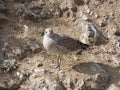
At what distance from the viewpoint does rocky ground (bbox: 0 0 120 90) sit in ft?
30.7

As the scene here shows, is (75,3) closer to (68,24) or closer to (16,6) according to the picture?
(68,24)

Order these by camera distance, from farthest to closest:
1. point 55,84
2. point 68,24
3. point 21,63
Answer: point 68,24, point 21,63, point 55,84

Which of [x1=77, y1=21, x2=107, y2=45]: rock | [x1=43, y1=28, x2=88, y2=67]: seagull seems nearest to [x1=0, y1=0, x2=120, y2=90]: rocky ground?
[x1=77, y1=21, x2=107, y2=45]: rock

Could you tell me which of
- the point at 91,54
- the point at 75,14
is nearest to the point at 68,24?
the point at 75,14

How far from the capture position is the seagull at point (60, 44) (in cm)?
959

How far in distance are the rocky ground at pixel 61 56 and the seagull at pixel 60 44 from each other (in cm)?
37

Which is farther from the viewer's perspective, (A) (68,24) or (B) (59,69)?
(A) (68,24)

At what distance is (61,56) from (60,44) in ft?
1.76

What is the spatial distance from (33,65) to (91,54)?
5.44 ft

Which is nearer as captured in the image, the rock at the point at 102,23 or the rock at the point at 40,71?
the rock at the point at 40,71

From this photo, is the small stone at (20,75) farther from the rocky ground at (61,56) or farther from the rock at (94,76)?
the rock at (94,76)

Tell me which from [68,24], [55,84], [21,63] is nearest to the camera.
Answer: [55,84]

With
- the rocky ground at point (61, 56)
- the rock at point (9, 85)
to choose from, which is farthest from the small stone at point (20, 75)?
the rock at point (9, 85)

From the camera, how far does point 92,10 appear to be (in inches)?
447
